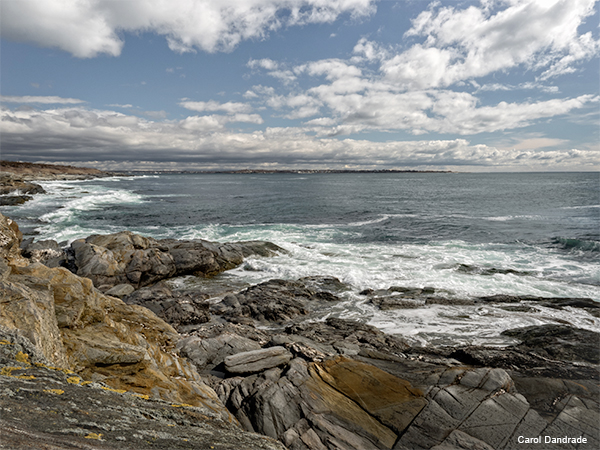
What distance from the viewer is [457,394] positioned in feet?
24.2

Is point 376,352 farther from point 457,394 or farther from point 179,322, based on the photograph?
point 179,322

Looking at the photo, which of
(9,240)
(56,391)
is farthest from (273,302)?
(56,391)

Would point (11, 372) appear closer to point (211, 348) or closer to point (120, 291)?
point (211, 348)

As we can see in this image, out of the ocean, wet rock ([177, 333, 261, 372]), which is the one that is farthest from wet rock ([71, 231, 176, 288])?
wet rock ([177, 333, 261, 372])

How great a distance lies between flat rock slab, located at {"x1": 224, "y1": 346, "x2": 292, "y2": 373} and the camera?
861 centimetres

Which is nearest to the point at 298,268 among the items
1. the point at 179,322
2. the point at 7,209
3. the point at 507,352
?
the point at 179,322

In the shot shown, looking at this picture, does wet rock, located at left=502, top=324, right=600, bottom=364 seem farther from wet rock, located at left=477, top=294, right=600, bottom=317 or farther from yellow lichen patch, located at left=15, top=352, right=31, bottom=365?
yellow lichen patch, located at left=15, top=352, right=31, bottom=365

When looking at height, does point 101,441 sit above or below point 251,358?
above

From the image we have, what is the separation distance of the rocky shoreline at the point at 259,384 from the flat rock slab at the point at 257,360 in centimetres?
4

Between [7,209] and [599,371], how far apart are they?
210 feet

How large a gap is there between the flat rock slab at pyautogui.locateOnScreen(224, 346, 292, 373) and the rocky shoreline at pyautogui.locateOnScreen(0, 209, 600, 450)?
0.12ft

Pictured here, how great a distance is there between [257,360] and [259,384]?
922 mm

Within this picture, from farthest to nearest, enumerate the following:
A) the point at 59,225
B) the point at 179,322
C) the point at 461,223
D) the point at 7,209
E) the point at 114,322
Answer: the point at 7,209
the point at 461,223
the point at 59,225
the point at 179,322
the point at 114,322

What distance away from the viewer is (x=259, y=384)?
7969 millimetres
